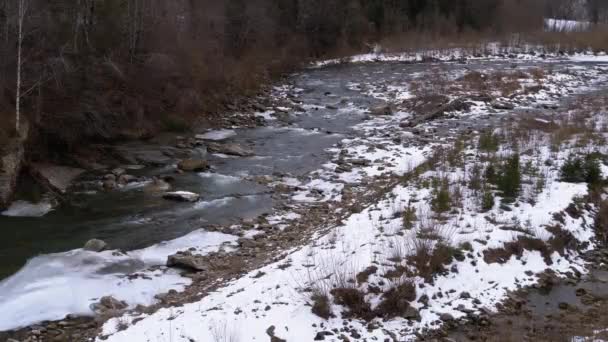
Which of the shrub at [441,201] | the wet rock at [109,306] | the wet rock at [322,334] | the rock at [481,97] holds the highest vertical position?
the rock at [481,97]

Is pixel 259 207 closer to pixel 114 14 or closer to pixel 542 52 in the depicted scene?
pixel 114 14

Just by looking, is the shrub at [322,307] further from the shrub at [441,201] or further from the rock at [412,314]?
the shrub at [441,201]

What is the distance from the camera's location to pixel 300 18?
4688 cm

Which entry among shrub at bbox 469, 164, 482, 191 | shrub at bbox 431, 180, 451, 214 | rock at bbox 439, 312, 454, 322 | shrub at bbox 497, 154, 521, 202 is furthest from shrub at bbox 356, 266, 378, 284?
shrub at bbox 469, 164, 482, 191

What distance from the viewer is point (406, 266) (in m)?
7.89

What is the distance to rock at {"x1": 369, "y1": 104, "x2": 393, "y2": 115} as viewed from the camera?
24031mm

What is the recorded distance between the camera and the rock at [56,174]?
46.4 feet

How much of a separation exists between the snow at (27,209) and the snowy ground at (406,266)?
19.5 feet

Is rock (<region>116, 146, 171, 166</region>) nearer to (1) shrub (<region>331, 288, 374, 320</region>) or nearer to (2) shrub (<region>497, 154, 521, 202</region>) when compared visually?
(2) shrub (<region>497, 154, 521, 202</region>)

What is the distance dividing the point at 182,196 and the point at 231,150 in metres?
4.77

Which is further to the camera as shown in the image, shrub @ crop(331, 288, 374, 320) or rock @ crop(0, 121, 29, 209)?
rock @ crop(0, 121, 29, 209)

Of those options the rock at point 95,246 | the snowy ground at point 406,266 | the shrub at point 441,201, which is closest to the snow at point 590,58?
the snowy ground at point 406,266

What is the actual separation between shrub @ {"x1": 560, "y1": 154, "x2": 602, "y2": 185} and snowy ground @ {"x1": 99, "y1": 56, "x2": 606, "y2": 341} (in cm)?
26

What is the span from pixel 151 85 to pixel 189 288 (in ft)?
45.5
